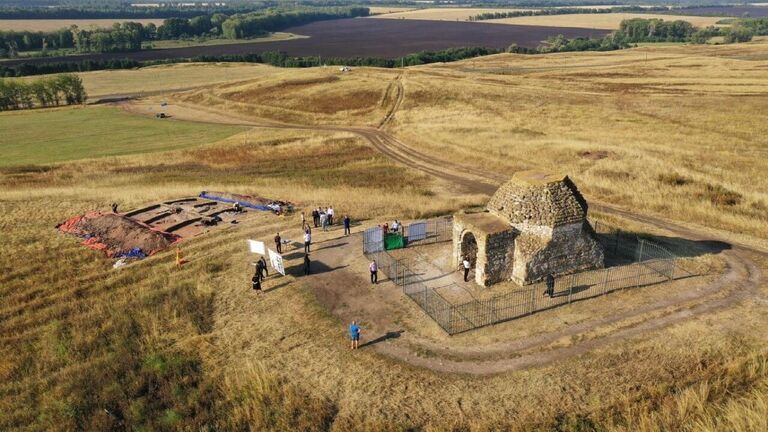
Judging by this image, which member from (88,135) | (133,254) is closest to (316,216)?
(133,254)

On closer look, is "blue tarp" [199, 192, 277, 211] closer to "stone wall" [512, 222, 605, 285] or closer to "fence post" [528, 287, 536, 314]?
"stone wall" [512, 222, 605, 285]

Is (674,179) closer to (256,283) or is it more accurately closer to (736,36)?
(256,283)

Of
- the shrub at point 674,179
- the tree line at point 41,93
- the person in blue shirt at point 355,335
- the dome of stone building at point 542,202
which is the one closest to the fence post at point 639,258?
the dome of stone building at point 542,202

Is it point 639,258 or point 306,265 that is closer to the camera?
point 306,265

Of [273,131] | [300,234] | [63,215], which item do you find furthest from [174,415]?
[273,131]

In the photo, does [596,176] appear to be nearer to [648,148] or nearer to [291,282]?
[648,148]

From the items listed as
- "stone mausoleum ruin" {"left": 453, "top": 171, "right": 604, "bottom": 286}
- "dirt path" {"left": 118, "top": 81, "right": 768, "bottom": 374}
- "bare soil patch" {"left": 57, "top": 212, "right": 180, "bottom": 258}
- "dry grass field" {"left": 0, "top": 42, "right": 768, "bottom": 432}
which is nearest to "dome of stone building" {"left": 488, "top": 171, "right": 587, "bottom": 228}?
"stone mausoleum ruin" {"left": 453, "top": 171, "right": 604, "bottom": 286}
